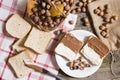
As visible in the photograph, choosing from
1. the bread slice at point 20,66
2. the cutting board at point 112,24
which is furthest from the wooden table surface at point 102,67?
the bread slice at point 20,66

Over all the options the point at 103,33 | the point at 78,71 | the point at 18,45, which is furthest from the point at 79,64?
the point at 18,45

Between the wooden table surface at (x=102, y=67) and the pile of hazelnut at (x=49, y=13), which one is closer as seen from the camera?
the pile of hazelnut at (x=49, y=13)

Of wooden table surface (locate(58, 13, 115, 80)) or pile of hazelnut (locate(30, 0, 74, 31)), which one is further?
wooden table surface (locate(58, 13, 115, 80))

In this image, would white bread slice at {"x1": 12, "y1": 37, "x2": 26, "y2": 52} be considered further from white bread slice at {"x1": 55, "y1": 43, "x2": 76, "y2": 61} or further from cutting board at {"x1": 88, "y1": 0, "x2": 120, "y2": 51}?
cutting board at {"x1": 88, "y1": 0, "x2": 120, "y2": 51}

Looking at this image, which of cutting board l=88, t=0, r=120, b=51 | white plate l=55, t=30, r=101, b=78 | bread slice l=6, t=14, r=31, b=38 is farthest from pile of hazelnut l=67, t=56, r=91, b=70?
bread slice l=6, t=14, r=31, b=38

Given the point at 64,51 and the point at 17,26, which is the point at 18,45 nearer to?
the point at 17,26

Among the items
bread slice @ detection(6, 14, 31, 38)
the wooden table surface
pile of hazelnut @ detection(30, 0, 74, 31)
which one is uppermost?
pile of hazelnut @ detection(30, 0, 74, 31)

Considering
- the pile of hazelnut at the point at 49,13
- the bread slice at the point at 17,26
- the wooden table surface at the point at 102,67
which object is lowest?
the wooden table surface at the point at 102,67

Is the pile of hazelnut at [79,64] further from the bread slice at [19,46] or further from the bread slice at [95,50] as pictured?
the bread slice at [19,46]
